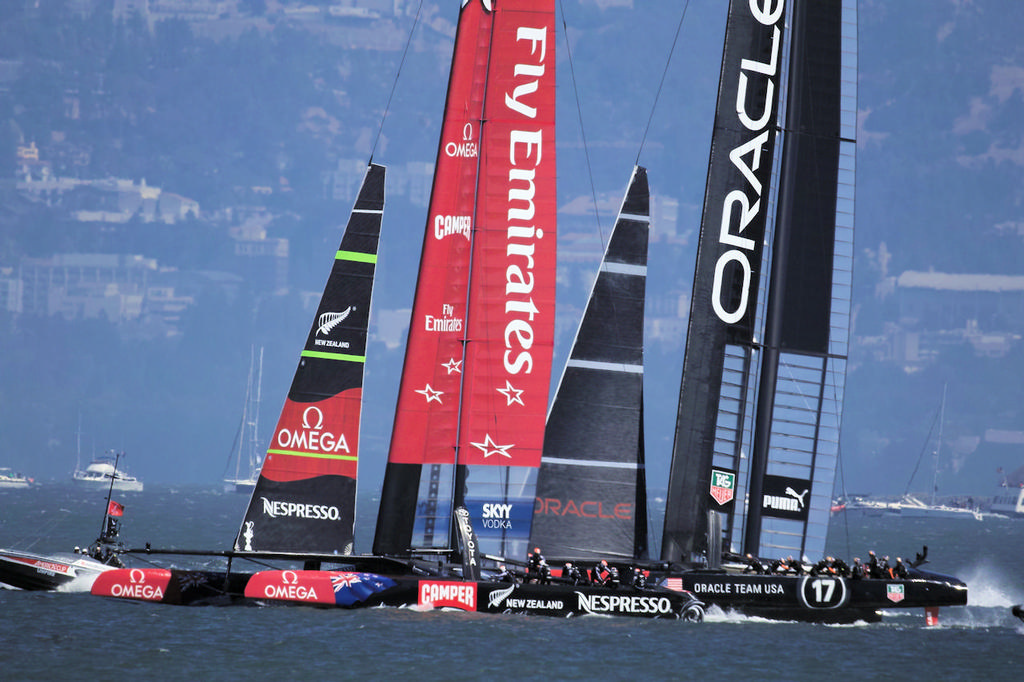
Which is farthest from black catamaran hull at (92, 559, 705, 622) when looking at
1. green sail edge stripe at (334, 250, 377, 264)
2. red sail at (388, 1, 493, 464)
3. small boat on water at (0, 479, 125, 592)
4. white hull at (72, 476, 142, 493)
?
white hull at (72, 476, 142, 493)

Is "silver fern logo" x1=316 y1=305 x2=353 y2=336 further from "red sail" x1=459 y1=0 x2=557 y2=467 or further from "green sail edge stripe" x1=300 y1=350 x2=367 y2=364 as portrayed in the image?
"red sail" x1=459 y1=0 x2=557 y2=467

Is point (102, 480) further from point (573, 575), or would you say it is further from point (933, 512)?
point (573, 575)

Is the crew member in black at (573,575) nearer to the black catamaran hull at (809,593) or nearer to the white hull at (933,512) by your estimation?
the black catamaran hull at (809,593)

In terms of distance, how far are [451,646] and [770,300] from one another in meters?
10.9

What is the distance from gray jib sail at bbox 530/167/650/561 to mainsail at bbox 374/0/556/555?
489 millimetres

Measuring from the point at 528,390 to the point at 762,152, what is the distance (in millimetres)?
7018

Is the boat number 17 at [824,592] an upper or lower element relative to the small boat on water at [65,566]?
upper

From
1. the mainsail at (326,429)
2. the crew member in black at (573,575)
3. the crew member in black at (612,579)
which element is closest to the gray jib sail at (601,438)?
the crew member in black at (573,575)

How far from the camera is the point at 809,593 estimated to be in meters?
29.6

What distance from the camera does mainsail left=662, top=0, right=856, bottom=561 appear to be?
31484 millimetres

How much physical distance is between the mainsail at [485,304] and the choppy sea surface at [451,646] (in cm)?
239

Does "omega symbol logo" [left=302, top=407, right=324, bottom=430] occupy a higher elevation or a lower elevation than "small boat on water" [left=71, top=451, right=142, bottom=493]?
higher

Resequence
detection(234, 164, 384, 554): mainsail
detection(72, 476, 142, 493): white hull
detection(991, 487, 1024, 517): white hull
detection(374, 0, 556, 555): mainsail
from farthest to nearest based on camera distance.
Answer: detection(991, 487, 1024, 517): white hull < detection(72, 476, 142, 493): white hull < detection(374, 0, 556, 555): mainsail < detection(234, 164, 384, 554): mainsail

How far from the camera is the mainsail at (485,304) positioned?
30.2 meters
